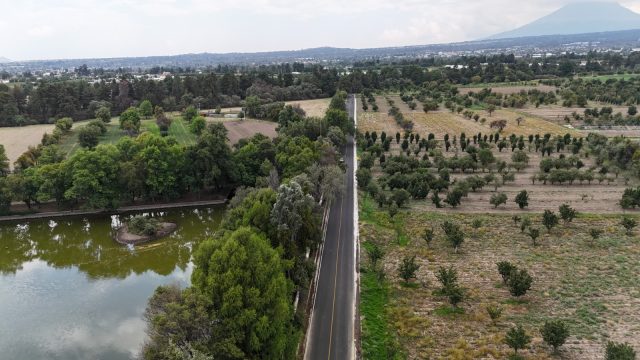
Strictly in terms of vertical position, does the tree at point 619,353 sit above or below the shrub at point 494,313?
above

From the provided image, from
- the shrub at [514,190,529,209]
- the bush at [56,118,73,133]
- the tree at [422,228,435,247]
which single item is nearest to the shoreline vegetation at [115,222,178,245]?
the tree at [422,228,435,247]

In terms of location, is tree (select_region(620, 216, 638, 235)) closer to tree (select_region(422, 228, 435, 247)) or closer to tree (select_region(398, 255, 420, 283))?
tree (select_region(422, 228, 435, 247))

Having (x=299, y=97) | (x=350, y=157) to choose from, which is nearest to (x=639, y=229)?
(x=350, y=157)

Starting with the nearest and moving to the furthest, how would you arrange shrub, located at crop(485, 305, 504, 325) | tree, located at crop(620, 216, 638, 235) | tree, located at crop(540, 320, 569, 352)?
tree, located at crop(540, 320, 569, 352), shrub, located at crop(485, 305, 504, 325), tree, located at crop(620, 216, 638, 235)

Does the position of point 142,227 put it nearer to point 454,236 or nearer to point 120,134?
point 454,236

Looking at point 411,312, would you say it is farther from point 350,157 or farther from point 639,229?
point 350,157

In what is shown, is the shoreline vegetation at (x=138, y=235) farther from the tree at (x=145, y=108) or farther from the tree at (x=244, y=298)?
the tree at (x=145, y=108)

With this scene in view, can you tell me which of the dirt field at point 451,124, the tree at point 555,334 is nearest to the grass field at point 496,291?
the tree at point 555,334
